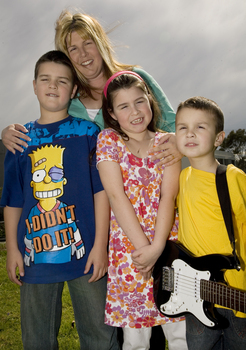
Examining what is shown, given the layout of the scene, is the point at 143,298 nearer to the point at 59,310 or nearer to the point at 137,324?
the point at 137,324

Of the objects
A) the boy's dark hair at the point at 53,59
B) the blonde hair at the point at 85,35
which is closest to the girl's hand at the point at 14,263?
the boy's dark hair at the point at 53,59

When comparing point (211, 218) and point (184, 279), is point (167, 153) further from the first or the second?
point (184, 279)

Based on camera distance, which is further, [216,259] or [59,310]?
[59,310]

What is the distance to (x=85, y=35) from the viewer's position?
252 centimetres

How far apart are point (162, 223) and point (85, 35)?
1849 mm

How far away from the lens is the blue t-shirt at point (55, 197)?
1818mm

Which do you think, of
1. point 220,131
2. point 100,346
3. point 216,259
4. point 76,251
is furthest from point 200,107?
point 100,346

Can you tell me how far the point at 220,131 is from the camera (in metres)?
1.80

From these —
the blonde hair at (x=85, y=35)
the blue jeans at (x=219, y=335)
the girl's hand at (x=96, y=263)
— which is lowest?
the blue jeans at (x=219, y=335)

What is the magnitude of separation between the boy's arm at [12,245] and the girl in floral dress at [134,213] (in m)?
0.65

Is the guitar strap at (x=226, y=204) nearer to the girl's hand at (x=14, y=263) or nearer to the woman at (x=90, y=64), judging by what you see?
the woman at (x=90, y=64)

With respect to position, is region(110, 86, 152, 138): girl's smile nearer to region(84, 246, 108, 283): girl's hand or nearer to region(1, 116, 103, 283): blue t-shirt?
region(1, 116, 103, 283): blue t-shirt

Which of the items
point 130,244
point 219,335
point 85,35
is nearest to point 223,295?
point 219,335

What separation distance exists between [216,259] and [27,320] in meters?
1.29
